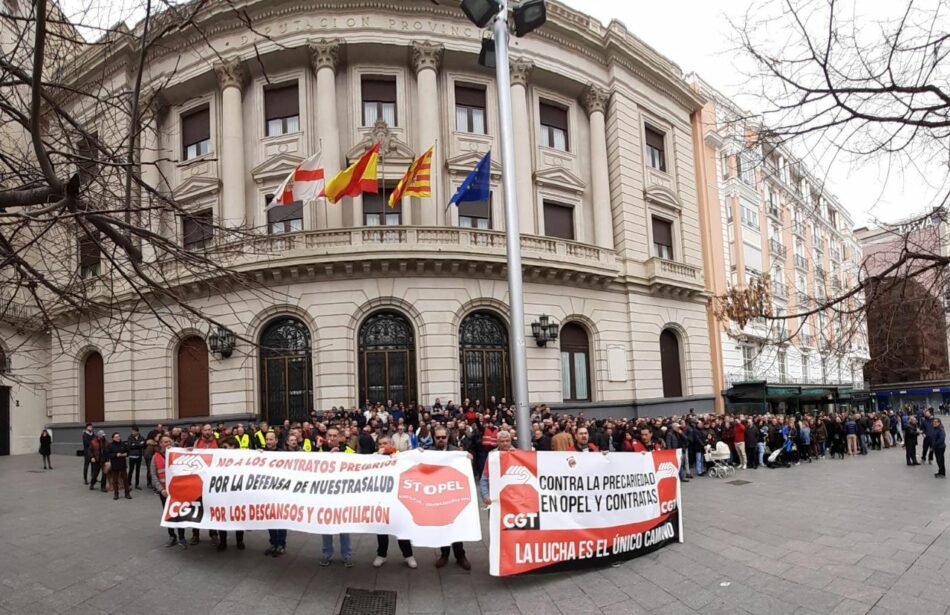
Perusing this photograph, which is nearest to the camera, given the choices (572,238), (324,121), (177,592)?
(177,592)

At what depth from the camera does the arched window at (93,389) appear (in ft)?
83.8

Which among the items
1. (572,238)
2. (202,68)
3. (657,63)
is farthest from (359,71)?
(657,63)

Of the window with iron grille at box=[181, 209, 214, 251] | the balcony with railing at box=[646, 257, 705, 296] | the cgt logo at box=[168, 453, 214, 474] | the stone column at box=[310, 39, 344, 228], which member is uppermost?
the stone column at box=[310, 39, 344, 228]

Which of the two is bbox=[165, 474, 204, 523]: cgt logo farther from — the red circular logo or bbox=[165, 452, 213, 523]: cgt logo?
the red circular logo

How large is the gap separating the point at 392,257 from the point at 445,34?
9.65 m

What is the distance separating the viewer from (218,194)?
75.6 feet

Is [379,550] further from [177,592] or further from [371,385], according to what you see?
[371,385]

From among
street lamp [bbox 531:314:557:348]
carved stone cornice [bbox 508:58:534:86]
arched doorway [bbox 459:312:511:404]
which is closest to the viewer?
arched doorway [bbox 459:312:511:404]

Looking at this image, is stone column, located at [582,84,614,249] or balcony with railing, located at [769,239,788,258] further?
balcony with railing, located at [769,239,788,258]

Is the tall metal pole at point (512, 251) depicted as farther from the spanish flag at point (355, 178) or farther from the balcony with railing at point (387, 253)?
the balcony with railing at point (387, 253)

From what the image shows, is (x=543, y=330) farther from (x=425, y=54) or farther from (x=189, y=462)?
(x=189, y=462)

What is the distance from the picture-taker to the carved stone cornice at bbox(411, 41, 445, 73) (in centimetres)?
2239

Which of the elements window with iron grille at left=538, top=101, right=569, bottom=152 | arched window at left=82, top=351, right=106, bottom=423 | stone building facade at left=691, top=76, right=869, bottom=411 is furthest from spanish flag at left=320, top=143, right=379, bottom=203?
arched window at left=82, top=351, right=106, bottom=423

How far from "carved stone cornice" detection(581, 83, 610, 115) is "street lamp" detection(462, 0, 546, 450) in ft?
54.8
